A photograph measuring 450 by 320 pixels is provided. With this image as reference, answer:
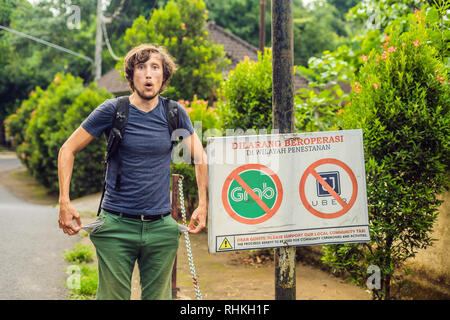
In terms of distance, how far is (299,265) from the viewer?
6.61 metres

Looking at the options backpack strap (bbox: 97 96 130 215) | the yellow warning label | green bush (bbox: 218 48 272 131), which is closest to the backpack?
backpack strap (bbox: 97 96 130 215)

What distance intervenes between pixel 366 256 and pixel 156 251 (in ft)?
7.12

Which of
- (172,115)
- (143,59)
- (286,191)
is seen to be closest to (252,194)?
(286,191)

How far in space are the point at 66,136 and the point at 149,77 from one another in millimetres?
11527

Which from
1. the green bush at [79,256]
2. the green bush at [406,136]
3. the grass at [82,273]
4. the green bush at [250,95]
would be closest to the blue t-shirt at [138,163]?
the green bush at [406,136]

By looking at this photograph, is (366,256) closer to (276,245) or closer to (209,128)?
(276,245)

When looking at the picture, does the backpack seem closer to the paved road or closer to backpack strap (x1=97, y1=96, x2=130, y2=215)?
backpack strap (x1=97, y1=96, x2=130, y2=215)

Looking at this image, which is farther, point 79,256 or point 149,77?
point 79,256

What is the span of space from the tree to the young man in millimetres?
7495

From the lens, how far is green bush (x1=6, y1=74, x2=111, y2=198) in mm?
13492

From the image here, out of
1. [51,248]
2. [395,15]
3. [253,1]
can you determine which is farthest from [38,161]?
[253,1]

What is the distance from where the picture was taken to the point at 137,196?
2875 mm

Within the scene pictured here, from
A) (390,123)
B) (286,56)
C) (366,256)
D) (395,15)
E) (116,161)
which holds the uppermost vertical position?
(395,15)

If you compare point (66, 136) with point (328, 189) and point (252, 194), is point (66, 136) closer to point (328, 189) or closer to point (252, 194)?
point (252, 194)
